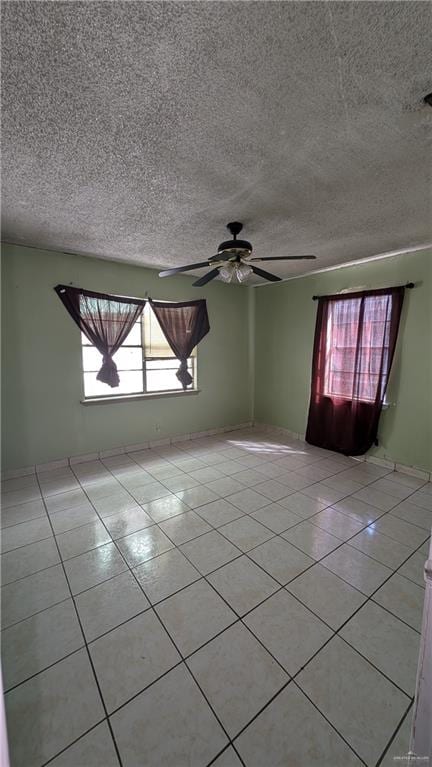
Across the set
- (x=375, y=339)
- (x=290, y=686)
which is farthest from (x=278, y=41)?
(x=375, y=339)

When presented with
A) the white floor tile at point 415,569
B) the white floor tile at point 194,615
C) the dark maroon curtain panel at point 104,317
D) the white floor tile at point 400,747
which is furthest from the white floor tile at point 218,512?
the dark maroon curtain panel at point 104,317

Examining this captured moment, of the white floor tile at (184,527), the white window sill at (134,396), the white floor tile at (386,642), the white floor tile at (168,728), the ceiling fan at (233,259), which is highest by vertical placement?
the ceiling fan at (233,259)

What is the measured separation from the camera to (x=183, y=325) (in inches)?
168

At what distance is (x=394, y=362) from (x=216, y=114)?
312 centimetres

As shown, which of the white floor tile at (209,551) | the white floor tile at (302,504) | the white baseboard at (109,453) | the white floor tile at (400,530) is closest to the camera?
the white floor tile at (209,551)

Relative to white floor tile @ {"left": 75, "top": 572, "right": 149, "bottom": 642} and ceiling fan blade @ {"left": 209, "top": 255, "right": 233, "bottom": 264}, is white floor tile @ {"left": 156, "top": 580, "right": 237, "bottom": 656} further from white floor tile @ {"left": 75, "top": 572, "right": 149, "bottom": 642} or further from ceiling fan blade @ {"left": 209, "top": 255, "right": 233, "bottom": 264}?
ceiling fan blade @ {"left": 209, "top": 255, "right": 233, "bottom": 264}

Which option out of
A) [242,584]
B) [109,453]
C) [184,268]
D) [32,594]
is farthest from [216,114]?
[109,453]

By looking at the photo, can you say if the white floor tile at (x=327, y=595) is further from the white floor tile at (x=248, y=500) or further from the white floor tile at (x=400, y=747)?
the white floor tile at (x=248, y=500)

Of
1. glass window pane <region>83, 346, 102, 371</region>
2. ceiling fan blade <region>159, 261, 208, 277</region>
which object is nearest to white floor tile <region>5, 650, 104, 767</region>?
ceiling fan blade <region>159, 261, 208, 277</region>

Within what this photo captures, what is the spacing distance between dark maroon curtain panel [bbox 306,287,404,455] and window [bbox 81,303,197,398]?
2170 mm

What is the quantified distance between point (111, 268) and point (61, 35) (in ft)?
9.12

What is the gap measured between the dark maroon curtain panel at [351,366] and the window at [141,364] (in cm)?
217

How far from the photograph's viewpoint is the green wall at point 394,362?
10.5 ft

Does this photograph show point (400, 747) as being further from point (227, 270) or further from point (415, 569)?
point (227, 270)
